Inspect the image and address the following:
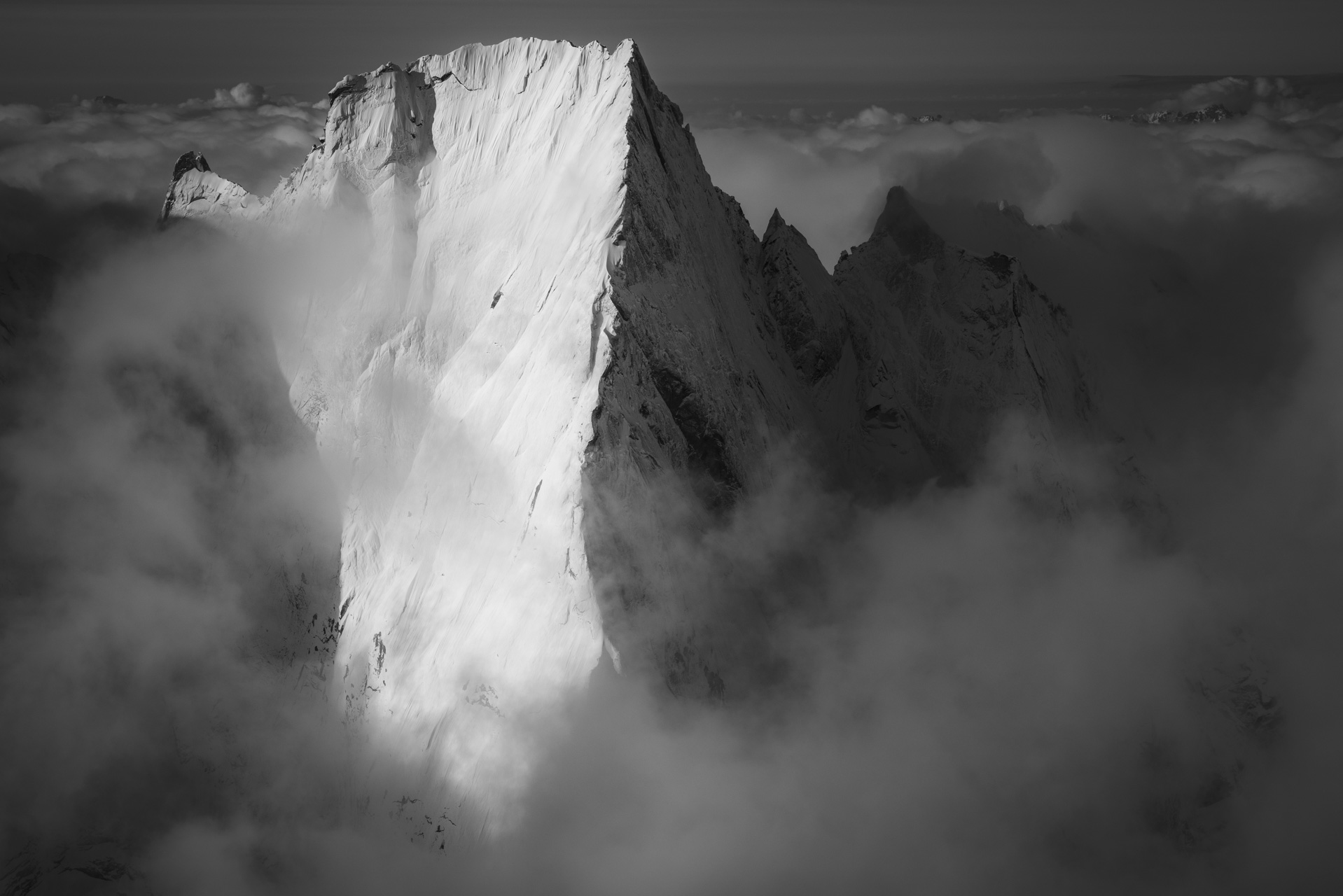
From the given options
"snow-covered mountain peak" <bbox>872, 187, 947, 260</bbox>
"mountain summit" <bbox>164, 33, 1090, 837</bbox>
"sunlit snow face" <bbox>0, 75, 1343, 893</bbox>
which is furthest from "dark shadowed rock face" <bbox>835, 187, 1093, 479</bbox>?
"mountain summit" <bbox>164, 33, 1090, 837</bbox>

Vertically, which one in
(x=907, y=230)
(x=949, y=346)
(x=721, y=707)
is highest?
(x=907, y=230)

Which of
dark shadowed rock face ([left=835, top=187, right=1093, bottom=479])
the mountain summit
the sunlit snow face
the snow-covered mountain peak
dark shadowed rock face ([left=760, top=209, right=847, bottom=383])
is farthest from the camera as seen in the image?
the snow-covered mountain peak

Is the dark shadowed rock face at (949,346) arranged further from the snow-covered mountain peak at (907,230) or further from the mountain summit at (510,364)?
the mountain summit at (510,364)

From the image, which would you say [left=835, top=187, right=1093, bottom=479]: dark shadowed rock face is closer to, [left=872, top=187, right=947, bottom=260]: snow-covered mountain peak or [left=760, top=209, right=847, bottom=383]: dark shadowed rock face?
[left=872, top=187, right=947, bottom=260]: snow-covered mountain peak

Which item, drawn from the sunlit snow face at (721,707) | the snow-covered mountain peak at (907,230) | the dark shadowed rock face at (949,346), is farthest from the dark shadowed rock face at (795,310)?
the snow-covered mountain peak at (907,230)

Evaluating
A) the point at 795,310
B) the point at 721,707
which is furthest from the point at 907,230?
the point at 721,707

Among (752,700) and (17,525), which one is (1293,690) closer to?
(752,700)

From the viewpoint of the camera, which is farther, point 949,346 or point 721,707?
point 949,346

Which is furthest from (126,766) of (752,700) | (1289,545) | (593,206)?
(1289,545)

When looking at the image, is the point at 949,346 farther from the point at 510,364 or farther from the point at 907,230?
the point at 510,364
